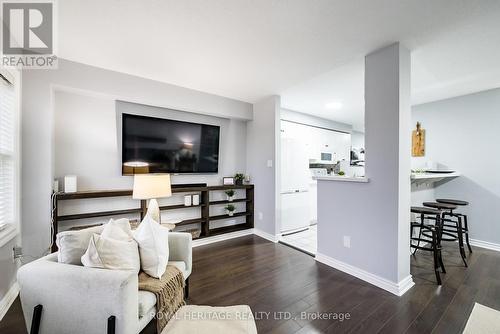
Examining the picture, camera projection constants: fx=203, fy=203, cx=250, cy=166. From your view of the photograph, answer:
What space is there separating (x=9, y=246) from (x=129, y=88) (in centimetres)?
206

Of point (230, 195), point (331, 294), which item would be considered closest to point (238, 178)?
point (230, 195)

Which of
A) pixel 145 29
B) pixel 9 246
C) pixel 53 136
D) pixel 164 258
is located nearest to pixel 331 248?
pixel 164 258

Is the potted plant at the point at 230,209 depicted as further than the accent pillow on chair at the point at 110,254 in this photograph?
Yes

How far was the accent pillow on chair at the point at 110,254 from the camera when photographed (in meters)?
1.24

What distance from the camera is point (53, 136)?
2.41 m

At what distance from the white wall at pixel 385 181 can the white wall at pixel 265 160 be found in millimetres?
1338

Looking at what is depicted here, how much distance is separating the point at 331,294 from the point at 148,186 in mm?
2199

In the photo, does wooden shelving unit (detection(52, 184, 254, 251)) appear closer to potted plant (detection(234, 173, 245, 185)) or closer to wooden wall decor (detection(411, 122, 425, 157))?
potted plant (detection(234, 173, 245, 185))

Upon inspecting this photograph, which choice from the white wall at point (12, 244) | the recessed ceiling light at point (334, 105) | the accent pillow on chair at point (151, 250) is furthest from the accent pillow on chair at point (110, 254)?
the recessed ceiling light at point (334, 105)

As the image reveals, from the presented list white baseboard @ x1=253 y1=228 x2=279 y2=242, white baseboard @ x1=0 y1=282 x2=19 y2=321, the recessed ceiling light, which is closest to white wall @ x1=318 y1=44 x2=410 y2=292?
white baseboard @ x1=253 y1=228 x2=279 y2=242

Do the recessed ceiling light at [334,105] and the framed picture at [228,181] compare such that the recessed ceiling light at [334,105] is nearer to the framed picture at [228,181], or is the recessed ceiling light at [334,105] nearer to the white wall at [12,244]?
the framed picture at [228,181]

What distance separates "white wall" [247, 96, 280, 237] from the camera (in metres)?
3.46

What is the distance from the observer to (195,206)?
3301mm

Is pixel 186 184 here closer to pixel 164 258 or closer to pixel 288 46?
pixel 164 258
